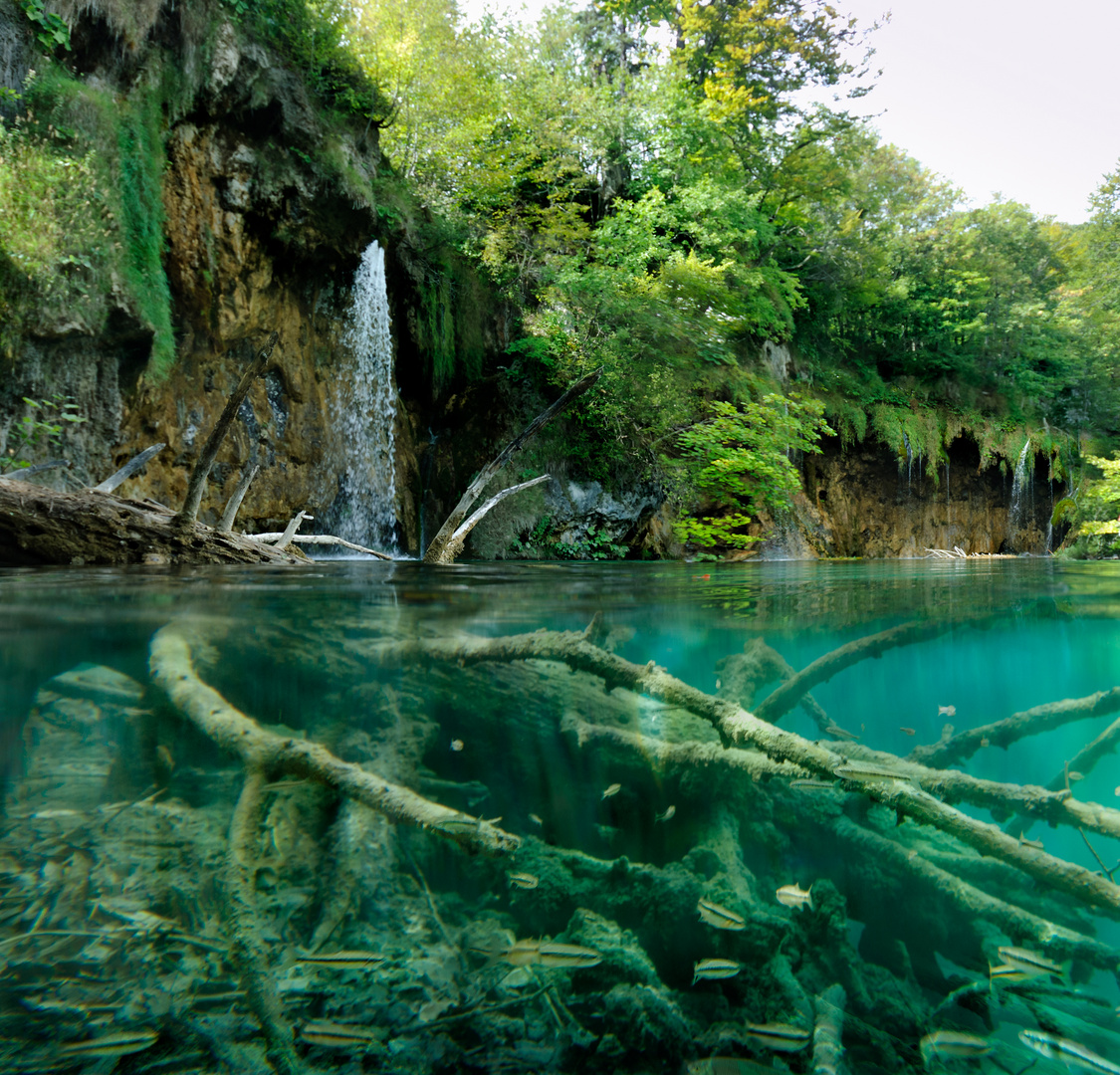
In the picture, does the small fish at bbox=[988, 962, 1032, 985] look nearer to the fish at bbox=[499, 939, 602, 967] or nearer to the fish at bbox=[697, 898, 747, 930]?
the fish at bbox=[697, 898, 747, 930]

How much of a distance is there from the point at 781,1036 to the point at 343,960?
1.79 metres

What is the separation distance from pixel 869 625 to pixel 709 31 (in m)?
21.4

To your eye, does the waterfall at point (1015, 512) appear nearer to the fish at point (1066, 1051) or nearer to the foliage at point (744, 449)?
the foliage at point (744, 449)

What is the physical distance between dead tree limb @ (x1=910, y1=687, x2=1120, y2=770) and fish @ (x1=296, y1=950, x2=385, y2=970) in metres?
3.94

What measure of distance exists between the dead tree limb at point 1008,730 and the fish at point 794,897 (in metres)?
2.12

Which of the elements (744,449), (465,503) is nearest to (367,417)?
(465,503)

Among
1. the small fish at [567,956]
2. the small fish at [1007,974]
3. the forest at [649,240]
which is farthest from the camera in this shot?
the forest at [649,240]

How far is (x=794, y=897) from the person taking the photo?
3.37m

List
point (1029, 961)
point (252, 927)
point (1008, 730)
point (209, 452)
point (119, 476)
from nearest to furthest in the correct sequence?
1. point (252, 927)
2. point (1029, 961)
3. point (1008, 730)
4. point (209, 452)
5. point (119, 476)

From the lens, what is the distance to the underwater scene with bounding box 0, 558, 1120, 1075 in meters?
2.70

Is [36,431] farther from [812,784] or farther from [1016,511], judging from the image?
[1016,511]

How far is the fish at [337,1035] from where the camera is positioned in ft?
8.58

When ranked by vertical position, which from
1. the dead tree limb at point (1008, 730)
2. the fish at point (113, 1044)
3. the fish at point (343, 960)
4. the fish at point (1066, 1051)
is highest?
the dead tree limb at point (1008, 730)

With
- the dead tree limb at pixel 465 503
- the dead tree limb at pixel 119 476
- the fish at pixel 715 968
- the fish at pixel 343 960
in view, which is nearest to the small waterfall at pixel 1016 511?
the dead tree limb at pixel 465 503
